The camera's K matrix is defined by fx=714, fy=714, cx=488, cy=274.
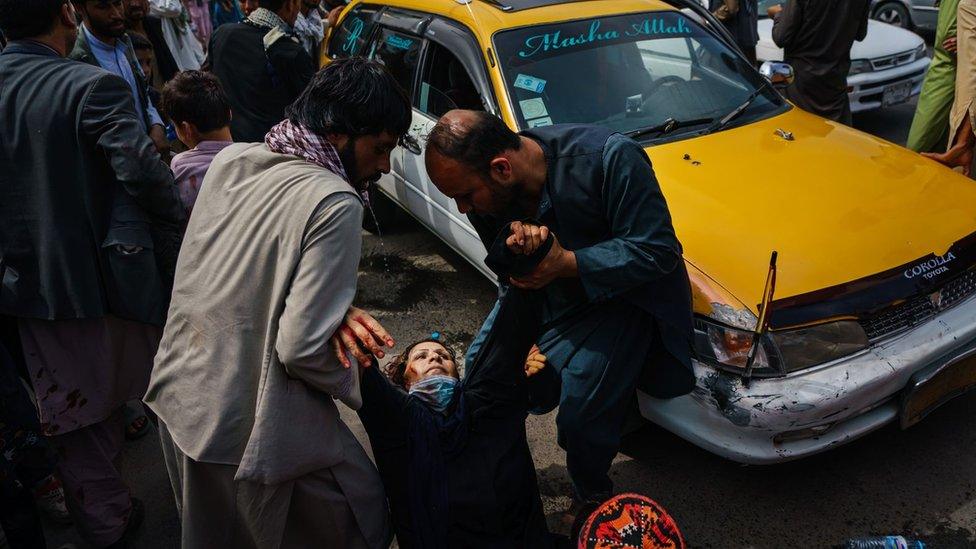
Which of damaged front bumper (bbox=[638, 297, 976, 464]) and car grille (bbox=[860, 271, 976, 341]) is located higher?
car grille (bbox=[860, 271, 976, 341])

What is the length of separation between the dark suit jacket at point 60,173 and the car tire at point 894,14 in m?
10.2

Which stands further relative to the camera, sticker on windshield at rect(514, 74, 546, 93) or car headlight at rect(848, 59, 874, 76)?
car headlight at rect(848, 59, 874, 76)

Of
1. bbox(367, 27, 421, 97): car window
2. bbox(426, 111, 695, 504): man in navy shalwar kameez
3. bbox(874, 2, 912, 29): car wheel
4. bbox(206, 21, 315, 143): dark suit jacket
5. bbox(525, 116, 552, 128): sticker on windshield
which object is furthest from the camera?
bbox(874, 2, 912, 29): car wheel

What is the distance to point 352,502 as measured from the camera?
1.92 metres

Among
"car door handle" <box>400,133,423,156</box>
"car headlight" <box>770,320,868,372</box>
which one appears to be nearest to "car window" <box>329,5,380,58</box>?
"car door handle" <box>400,133,423,156</box>

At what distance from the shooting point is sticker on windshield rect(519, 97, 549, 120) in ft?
11.2

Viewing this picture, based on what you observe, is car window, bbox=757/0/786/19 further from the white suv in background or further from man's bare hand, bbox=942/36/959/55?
man's bare hand, bbox=942/36/959/55

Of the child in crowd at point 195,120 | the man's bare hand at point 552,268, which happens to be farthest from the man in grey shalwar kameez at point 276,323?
the child in crowd at point 195,120

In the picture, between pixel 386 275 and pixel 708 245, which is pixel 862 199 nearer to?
pixel 708 245

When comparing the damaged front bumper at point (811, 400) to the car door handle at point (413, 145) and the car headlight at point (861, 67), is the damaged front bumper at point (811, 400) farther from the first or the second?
the car headlight at point (861, 67)

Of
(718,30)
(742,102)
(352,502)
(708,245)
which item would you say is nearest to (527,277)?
(352,502)

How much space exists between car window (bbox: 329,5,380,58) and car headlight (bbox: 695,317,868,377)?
340cm

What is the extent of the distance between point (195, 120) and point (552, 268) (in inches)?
63.2

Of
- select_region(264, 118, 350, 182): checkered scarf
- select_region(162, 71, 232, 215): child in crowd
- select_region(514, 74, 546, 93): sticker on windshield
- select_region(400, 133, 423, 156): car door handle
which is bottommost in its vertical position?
select_region(400, 133, 423, 156): car door handle
